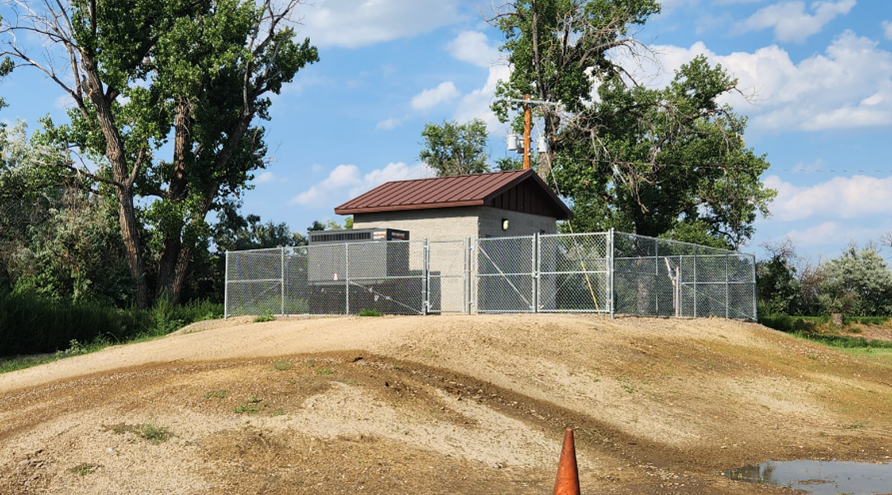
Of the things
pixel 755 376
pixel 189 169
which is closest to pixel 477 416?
pixel 755 376

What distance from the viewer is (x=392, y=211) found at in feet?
81.9

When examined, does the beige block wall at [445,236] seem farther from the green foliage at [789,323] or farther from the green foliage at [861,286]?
the green foliage at [861,286]

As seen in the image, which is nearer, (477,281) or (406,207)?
(477,281)

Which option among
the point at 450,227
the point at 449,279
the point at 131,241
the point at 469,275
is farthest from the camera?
the point at 131,241

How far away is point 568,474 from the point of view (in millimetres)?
6199

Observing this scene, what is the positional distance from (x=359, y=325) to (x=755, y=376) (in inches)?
301

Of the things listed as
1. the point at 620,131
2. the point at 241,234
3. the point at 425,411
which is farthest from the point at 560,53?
the point at 425,411

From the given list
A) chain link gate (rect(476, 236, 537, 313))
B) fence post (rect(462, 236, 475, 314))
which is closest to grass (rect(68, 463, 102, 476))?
fence post (rect(462, 236, 475, 314))

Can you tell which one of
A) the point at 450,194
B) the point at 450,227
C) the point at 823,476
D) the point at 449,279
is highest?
the point at 450,194

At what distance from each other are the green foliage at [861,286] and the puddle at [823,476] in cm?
2838

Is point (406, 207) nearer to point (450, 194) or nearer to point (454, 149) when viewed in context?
point (450, 194)

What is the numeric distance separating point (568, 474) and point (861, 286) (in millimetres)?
35392

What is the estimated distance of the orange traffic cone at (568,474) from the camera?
20.2 ft

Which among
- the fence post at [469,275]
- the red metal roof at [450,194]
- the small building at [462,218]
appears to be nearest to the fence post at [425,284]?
the small building at [462,218]
